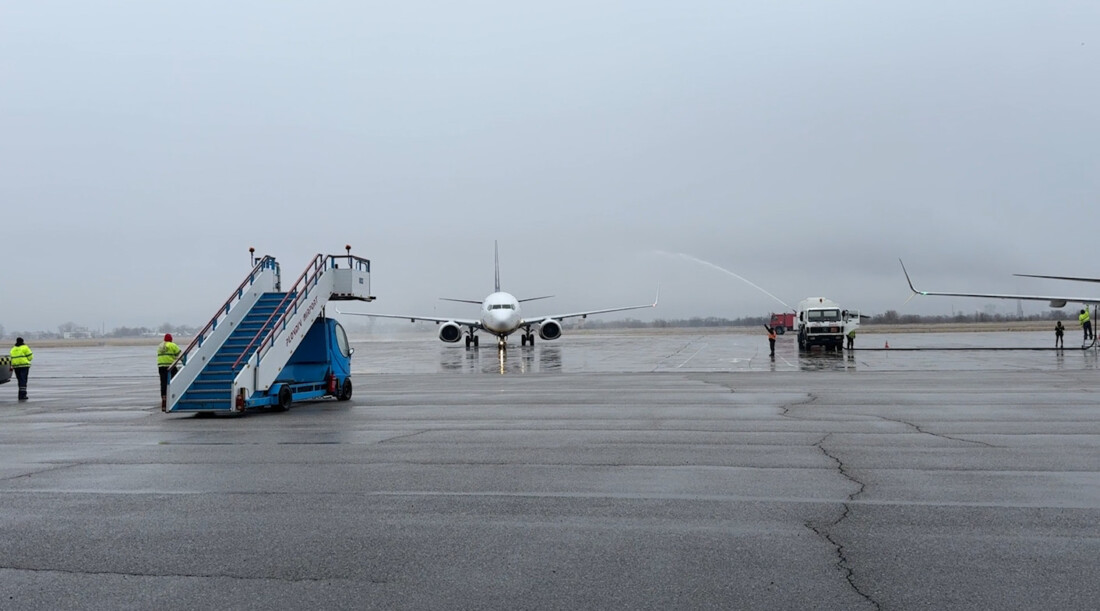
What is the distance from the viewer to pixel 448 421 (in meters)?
14.9

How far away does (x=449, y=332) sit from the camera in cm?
5134

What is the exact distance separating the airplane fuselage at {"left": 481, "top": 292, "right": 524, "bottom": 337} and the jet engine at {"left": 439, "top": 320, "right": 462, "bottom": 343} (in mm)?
3982

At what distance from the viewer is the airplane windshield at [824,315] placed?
1630 inches

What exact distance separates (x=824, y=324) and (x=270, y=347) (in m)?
29.8

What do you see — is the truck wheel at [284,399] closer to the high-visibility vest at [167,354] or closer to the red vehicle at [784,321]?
the high-visibility vest at [167,354]

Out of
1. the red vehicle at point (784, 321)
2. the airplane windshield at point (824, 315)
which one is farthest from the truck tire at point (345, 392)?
the red vehicle at point (784, 321)

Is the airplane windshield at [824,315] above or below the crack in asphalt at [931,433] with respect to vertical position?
above

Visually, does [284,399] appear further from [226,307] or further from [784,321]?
[784,321]

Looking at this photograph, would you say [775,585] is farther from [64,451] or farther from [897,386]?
[897,386]

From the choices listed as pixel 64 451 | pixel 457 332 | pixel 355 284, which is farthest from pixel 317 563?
pixel 457 332

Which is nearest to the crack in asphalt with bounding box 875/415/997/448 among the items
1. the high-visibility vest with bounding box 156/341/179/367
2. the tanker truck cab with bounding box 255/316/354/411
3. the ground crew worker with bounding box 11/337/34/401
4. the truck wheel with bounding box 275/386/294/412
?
the truck wheel with bounding box 275/386/294/412

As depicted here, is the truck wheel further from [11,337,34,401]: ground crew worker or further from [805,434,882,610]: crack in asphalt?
[805,434,882,610]: crack in asphalt

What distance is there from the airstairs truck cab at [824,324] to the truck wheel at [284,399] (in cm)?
2881

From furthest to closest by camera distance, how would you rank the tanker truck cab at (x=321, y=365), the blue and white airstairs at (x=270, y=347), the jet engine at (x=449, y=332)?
the jet engine at (x=449, y=332) < the tanker truck cab at (x=321, y=365) < the blue and white airstairs at (x=270, y=347)
